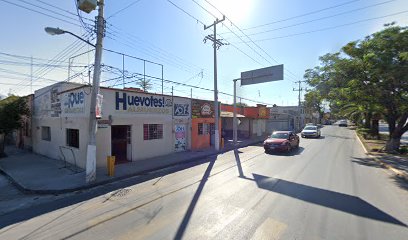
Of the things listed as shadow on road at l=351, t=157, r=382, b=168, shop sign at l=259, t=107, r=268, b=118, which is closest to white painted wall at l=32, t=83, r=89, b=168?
shadow on road at l=351, t=157, r=382, b=168

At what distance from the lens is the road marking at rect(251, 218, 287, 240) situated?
4.71 metres

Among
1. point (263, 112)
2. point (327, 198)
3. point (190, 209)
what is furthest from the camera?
point (263, 112)

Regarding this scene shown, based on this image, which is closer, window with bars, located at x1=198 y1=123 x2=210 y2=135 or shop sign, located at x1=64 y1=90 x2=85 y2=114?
shop sign, located at x1=64 y1=90 x2=85 y2=114

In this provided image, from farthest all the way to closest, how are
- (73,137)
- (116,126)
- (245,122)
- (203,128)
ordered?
1. (245,122)
2. (203,128)
3. (116,126)
4. (73,137)

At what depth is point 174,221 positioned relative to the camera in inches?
216

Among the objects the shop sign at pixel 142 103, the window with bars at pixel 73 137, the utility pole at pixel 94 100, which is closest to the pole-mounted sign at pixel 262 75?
the shop sign at pixel 142 103

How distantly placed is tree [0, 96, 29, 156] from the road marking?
18644 millimetres

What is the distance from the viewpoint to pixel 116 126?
14609 millimetres

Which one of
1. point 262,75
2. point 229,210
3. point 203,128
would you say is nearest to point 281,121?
point 262,75

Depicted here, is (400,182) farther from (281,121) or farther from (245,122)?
(281,121)

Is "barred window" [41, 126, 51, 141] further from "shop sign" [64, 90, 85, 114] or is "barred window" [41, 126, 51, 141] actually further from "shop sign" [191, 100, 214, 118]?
"shop sign" [191, 100, 214, 118]

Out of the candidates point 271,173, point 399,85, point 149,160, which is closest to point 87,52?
point 149,160

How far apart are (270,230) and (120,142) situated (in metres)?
11.4

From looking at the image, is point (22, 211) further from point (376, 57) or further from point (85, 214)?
point (376, 57)
